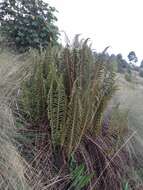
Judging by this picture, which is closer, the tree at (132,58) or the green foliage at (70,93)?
the green foliage at (70,93)

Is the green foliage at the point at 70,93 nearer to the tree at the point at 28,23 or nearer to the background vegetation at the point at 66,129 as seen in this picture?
the background vegetation at the point at 66,129

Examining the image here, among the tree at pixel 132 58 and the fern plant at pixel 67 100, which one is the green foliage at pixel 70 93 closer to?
the fern plant at pixel 67 100

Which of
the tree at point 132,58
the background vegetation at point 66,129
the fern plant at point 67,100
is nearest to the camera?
the background vegetation at point 66,129

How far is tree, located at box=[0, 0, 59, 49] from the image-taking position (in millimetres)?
5965

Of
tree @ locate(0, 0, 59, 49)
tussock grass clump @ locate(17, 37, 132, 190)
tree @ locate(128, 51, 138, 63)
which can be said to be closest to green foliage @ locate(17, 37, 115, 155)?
tussock grass clump @ locate(17, 37, 132, 190)

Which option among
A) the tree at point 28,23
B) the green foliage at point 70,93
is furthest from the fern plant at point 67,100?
the tree at point 28,23

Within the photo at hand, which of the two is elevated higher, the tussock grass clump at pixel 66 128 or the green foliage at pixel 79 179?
the tussock grass clump at pixel 66 128

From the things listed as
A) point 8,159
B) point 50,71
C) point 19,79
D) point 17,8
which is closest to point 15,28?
point 17,8

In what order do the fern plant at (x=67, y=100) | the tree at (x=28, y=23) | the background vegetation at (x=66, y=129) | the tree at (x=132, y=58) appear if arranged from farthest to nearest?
the tree at (x=132, y=58) < the tree at (x=28, y=23) < the fern plant at (x=67, y=100) < the background vegetation at (x=66, y=129)

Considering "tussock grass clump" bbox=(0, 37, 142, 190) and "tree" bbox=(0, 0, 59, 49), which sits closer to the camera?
"tussock grass clump" bbox=(0, 37, 142, 190)

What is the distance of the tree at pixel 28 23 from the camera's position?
5965mm

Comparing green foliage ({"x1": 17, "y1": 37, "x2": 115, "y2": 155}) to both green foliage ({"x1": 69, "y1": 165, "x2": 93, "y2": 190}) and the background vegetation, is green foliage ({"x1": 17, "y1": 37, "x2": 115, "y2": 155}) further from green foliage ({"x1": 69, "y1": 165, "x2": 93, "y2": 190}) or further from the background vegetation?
green foliage ({"x1": 69, "y1": 165, "x2": 93, "y2": 190})

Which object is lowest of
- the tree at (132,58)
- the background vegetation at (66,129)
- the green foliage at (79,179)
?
the green foliage at (79,179)

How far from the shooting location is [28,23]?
6105 mm
